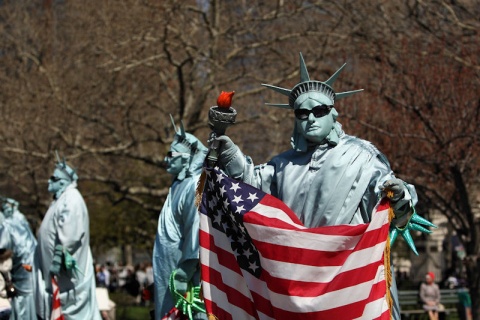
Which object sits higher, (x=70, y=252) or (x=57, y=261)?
(x=70, y=252)

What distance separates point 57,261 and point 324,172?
7.95 meters

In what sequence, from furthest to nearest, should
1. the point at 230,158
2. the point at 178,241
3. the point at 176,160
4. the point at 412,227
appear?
the point at 176,160 → the point at 178,241 → the point at 412,227 → the point at 230,158

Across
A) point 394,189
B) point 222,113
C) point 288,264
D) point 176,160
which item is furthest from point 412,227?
point 176,160

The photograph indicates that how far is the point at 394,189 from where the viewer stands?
6.27 m

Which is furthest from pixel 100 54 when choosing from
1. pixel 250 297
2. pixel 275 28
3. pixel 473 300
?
pixel 250 297

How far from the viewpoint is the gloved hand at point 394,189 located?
246 inches

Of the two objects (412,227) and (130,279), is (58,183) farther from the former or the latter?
(130,279)

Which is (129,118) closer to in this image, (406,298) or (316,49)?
(316,49)

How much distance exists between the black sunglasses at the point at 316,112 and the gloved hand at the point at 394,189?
55 centimetres

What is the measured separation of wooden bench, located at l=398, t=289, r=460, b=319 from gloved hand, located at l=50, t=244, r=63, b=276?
32.6 ft

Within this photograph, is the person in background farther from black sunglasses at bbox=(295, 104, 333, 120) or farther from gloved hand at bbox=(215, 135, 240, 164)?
gloved hand at bbox=(215, 135, 240, 164)

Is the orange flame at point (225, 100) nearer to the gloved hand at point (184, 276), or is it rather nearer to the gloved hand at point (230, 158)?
the gloved hand at point (230, 158)

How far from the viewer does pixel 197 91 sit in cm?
2581

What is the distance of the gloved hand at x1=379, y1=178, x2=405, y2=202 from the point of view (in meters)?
6.26
